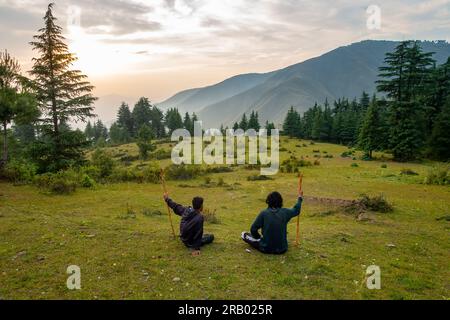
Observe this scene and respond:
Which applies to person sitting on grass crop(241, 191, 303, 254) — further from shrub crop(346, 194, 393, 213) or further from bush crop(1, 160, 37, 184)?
bush crop(1, 160, 37, 184)

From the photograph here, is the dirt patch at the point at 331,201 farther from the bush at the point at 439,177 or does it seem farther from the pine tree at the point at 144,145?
the pine tree at the point at 144,145

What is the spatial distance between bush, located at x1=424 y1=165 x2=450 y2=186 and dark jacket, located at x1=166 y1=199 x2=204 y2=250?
23307 mm

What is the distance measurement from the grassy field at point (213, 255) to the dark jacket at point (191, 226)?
1.14 ft

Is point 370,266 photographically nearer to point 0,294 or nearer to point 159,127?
point 0,294

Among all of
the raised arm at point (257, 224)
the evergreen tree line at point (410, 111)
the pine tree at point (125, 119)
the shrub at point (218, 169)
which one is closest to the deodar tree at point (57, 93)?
the shrub at point (218, 169)

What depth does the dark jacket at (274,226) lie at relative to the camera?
839cm

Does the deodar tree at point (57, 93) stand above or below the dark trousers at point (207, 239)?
above

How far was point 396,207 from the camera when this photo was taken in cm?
1694

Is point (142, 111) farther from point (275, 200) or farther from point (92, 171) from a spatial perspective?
point (275, 200)

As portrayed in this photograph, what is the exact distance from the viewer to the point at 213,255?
8.84m

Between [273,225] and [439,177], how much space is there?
22.5 metres

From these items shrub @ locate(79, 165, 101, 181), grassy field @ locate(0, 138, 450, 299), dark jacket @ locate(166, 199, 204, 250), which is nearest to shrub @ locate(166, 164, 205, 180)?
shrub @ locate(79, 165, 101, 181)

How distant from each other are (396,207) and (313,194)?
17.2 ft

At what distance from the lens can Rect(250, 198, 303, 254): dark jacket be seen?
839cm
